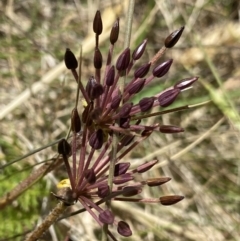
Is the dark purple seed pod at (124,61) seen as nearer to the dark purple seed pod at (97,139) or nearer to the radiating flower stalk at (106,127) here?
the radiating flower stalk at (106,127)

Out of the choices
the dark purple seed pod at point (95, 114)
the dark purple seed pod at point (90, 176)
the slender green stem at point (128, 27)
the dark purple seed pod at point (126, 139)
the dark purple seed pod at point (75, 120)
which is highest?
the slender green stem at point (128, 27)

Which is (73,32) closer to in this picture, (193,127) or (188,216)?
(193,127)

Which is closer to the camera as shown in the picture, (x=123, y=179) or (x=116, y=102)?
(x=116, y=102)

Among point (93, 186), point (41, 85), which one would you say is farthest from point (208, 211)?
point (93, 186)

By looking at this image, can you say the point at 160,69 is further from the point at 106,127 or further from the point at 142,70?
the point at 106,127

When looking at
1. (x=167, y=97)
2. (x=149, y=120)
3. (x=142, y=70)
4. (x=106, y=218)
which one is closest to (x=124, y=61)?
(x=142, y=70)

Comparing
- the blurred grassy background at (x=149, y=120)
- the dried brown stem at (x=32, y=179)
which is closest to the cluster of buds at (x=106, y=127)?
the dried brown stem at (x=32, y=179)
